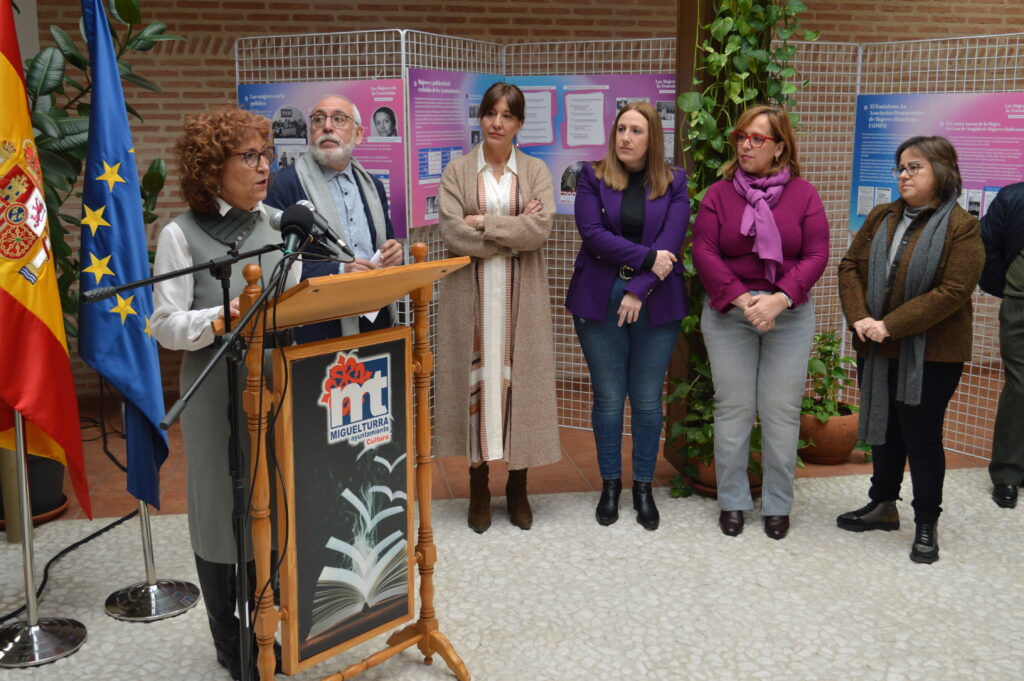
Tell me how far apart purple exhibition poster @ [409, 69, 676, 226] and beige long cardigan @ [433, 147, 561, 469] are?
2.00 ft

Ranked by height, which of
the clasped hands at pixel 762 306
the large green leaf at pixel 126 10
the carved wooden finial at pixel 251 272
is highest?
the large green leaf at pixel 126 10

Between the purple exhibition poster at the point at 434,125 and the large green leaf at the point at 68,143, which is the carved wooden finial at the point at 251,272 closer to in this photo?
the large green leaf at the point at 68,143

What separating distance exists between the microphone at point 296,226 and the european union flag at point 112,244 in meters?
1.17

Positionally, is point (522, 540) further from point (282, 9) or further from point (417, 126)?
point (282, 9)

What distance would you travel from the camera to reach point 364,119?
450cm

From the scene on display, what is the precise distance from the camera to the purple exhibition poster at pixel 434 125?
14.7 ft

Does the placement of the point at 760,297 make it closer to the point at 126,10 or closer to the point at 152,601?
the point at 152,601

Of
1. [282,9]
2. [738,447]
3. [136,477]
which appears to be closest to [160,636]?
[136,477]

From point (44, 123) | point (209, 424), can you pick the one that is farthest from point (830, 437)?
point (44, 123)

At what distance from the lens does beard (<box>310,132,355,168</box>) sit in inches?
139

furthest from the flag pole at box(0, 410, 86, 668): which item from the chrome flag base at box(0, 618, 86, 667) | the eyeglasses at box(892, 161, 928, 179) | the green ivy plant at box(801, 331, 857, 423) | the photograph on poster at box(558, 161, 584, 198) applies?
the green ivy plant at box(801, 331, 857, 423)

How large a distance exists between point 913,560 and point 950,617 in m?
0.45

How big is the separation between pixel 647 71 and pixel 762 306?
8.79 ft

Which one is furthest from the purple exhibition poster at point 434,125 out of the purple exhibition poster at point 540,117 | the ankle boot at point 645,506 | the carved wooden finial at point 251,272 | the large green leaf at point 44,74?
the carved wooden finial at point 251,272
